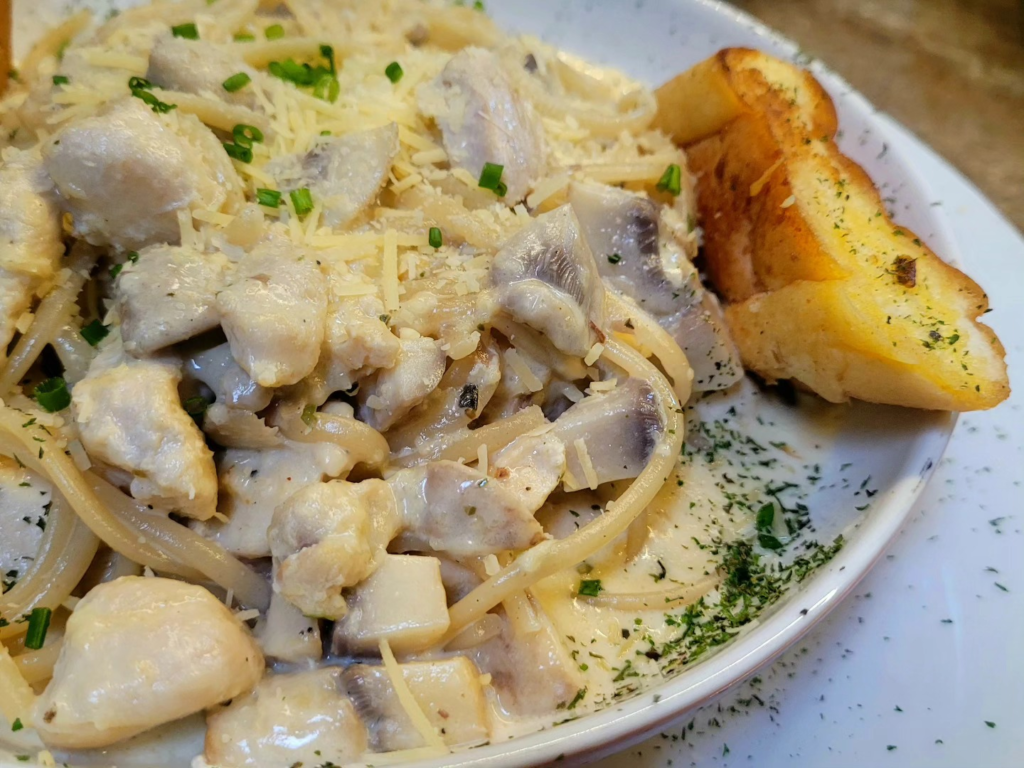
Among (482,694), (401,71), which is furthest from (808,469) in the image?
(401,71)

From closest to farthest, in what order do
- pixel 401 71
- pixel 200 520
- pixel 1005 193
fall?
pixel 200 520 < pixel 401 71 < pixel 1005 193

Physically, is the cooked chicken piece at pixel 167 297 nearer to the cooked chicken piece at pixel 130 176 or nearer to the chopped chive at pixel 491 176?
the cooked chicken piece at pixel 130 176

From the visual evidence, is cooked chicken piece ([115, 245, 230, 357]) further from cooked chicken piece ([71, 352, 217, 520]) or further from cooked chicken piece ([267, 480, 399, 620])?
cooked chicken piece ([267, 480, 399, 620])

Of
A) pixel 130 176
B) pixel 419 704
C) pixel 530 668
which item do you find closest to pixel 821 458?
pixel 530 668

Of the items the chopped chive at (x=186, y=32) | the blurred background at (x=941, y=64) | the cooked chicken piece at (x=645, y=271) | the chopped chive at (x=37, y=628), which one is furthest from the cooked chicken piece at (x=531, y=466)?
the blurred background at (x=941, y=64)

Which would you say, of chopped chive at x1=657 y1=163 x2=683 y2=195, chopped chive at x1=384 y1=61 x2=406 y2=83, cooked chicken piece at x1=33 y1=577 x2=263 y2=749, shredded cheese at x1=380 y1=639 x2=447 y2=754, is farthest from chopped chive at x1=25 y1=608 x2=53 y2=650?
Result: chopped chive at x1=657 y1=163 x2=683 y2=195

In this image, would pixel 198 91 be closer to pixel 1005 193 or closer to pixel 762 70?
pixel 762 70
